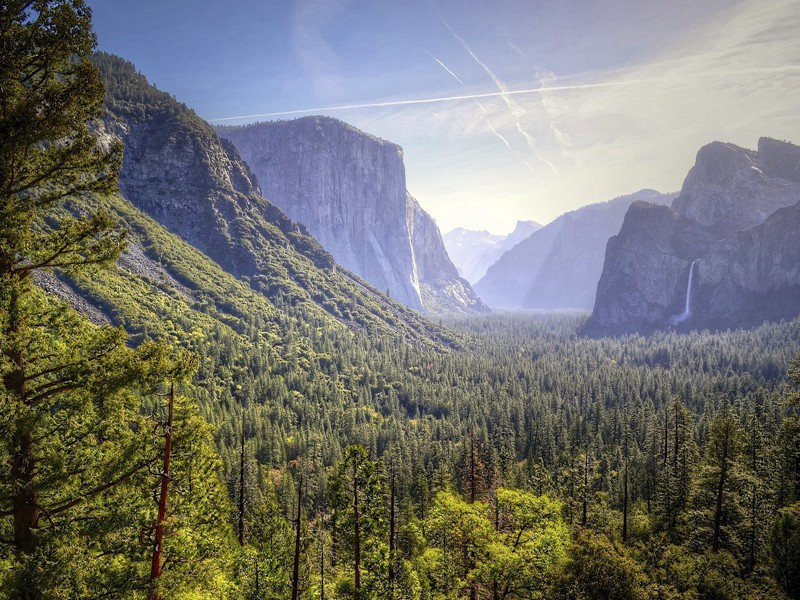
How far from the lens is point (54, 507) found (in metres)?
11.5

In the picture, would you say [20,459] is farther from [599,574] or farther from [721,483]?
[721,483]

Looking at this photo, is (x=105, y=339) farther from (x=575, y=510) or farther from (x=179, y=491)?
Answer: (x=575, y=510)

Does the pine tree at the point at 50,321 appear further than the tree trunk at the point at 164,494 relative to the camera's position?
No

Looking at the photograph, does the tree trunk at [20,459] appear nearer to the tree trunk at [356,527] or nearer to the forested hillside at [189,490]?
the forested hillside at [189,490]

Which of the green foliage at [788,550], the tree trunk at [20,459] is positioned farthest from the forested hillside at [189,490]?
the green foliage at [788,550]

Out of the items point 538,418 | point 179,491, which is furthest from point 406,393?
point 179,491

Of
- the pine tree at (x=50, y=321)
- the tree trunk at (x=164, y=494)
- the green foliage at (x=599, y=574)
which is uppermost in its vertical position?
the pine tree at (x=50, y=321)

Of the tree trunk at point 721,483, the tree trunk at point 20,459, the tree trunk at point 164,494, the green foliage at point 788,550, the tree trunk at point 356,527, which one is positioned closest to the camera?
the tree trunk at point 20,459

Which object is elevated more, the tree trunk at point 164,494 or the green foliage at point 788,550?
the tree trunk at point 164,494

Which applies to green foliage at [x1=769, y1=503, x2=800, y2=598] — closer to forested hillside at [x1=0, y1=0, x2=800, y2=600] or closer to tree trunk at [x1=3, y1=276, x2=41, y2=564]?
forested hillside at [x1=0, y1=0, x2=800, y2=600]

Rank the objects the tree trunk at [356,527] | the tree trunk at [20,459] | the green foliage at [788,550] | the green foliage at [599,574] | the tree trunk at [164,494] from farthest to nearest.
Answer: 1. the green foliage at [788,550]
2. the green foliage at [599,574]
3. the tree trunk at [356,527]
4. the tree trunk at [164,494]
5. the tree trunk at [20,459]

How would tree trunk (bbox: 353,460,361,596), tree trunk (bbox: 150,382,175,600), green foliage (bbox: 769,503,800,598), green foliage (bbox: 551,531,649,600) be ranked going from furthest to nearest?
green foliage (bbox: 769,503,800,598)
green foliage (bbox: 551,531,649,600)
tree trunk (bbox: 353,460,361,596)
tree trunk (bbox: 150,382,175,600)

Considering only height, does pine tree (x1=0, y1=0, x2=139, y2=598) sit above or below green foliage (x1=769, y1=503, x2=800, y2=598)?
above

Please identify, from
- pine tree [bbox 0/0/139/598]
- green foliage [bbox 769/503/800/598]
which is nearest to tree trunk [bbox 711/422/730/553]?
green foliage [bbox 769/503/800/598]
